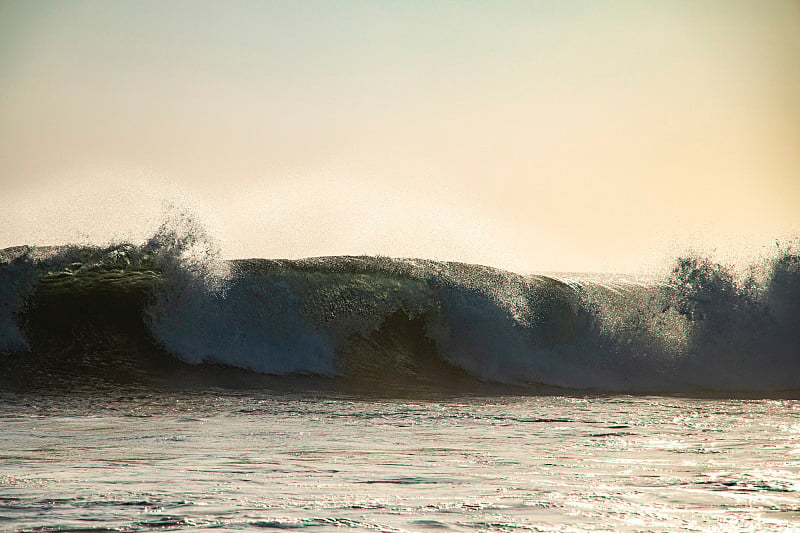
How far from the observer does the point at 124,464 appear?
241 inches

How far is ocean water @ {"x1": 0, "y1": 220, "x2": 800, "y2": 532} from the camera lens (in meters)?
4.99

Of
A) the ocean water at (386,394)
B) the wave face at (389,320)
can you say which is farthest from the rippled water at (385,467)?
the wave face at (389,320)

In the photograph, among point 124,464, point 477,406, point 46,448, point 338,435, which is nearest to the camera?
point 124,464

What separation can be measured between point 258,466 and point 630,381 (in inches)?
362

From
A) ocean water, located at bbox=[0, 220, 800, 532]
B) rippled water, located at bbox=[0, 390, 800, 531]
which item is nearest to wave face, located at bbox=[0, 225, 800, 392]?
ocean water, located at bbox=[0, 220, 800, 532]

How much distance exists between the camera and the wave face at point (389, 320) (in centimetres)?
1373

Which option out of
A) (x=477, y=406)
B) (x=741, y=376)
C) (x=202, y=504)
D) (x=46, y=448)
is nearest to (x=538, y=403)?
(x=477, y=406)

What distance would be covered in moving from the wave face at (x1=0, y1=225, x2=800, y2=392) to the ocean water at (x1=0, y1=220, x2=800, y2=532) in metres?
0.04

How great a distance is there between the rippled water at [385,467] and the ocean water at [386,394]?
3 cm

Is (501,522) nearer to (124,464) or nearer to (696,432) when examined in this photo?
(124,464)

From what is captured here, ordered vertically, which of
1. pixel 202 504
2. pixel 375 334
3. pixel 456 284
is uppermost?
pixel 456 284

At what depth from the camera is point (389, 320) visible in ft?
50.4

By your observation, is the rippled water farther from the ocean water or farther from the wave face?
the wave face

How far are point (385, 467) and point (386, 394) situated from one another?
595cm
